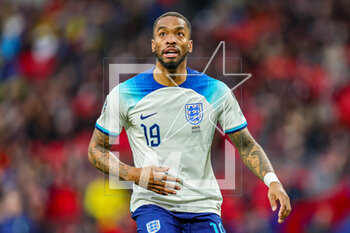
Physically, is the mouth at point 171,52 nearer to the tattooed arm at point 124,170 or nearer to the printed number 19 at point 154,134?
the printed number 19 at point 154,134

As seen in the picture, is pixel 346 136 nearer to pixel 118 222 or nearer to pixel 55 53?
pixel 118 222

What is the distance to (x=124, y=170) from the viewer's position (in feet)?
15.5

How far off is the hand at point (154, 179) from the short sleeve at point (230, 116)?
0.79 metres

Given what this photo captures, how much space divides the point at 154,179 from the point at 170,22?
1.34 meters

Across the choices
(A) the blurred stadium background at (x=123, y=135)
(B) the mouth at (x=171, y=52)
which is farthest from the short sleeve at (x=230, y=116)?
(A) the blurred stadium background at (x=123, y=135)

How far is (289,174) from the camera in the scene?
890 centimetres

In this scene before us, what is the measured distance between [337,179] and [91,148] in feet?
16.2

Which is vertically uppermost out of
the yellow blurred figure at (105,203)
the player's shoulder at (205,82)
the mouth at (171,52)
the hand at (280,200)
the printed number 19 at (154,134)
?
the mouth at (171,52)

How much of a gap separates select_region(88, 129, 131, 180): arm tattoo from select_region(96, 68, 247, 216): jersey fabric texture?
0.08 metres

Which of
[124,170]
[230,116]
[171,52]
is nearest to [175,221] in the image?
[124,170]

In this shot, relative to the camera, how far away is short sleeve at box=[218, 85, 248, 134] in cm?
511

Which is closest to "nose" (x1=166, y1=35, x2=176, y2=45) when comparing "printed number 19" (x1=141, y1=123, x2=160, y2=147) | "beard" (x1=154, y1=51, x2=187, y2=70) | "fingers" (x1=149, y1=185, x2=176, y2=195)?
Answer: "beard" (x1=154, y1=51, x2=187, y2=70)

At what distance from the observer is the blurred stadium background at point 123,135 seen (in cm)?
898

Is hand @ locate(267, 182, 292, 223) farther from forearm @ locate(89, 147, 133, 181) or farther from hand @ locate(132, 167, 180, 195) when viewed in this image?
forearm @ locate(89, 147, 133, 181)
